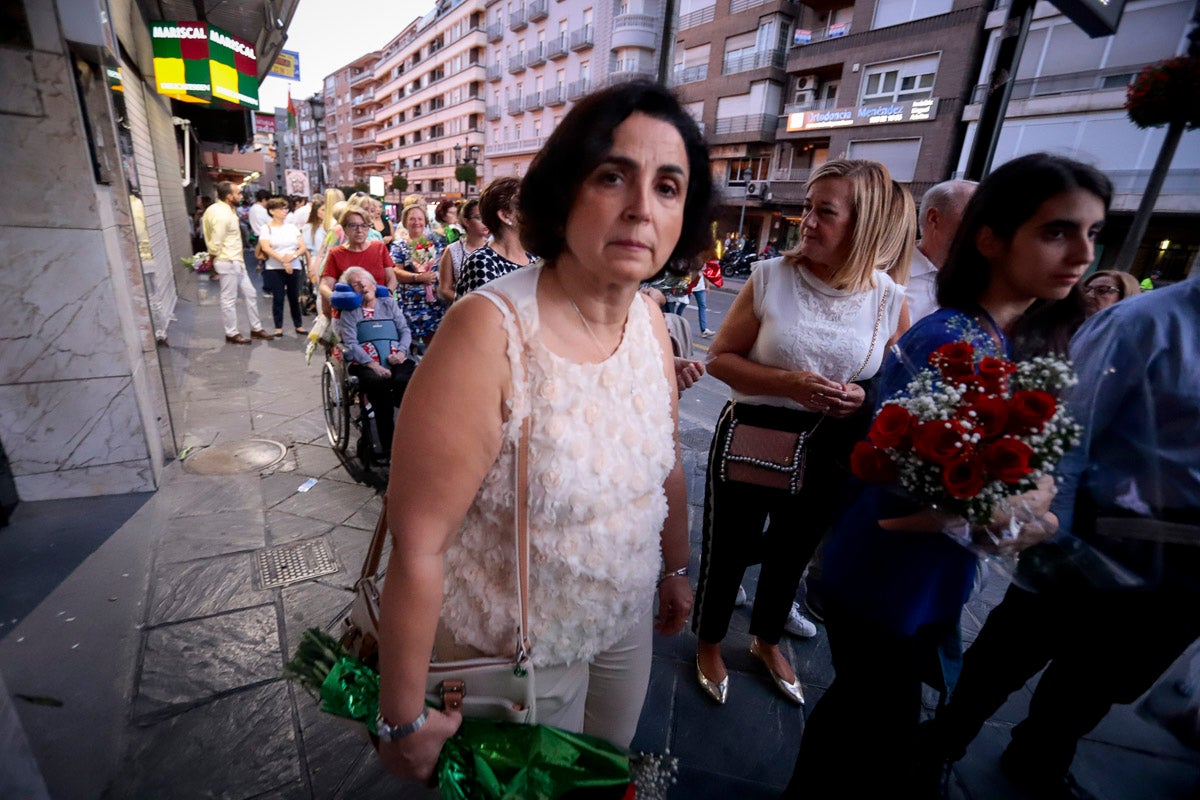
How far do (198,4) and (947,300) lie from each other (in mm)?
12868

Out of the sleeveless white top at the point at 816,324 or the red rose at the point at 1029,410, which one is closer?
the red rose at the point at 1029,410

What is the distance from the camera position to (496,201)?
3.33 metres

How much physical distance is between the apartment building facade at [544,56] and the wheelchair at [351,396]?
3107cm

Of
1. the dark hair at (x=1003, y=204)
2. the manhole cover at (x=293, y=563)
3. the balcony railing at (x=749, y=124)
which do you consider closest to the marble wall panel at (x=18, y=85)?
the manhole cover at (x=293, y=563)

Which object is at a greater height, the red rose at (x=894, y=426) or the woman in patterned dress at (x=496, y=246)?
the woman in patterned dress at (x=496, y=246)

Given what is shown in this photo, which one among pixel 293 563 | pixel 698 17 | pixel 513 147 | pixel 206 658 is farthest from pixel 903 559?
pixel 513 147

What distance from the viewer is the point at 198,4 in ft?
30.7

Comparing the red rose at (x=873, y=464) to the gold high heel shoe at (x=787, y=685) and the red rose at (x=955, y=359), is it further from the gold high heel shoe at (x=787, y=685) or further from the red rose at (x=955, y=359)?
the gold high heel shoe at (x=787, y=685)

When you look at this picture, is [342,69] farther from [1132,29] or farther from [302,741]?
[302,741]

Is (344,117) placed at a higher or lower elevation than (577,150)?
higher

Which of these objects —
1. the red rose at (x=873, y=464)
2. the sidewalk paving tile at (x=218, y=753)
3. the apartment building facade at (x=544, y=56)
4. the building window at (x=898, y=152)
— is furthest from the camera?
the apartment building facade at (x=544, y=56)

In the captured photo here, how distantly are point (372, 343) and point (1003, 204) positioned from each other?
3.75 meters

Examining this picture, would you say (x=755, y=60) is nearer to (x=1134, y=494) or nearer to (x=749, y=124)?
(x=749, y=124)

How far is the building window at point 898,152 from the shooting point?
2258 centimetres
